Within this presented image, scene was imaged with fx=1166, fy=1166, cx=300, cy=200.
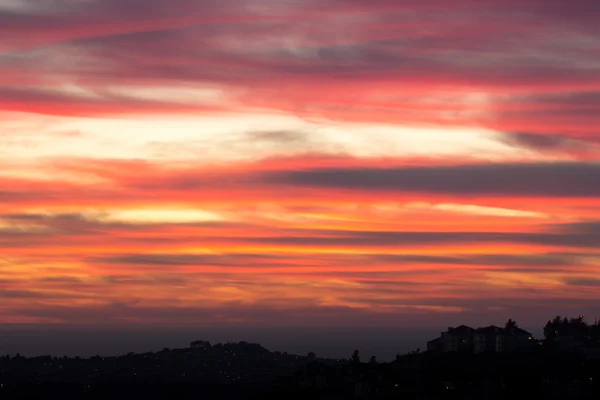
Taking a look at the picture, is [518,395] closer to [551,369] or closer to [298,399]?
[551,369]

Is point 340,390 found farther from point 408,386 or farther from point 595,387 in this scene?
point 595,387

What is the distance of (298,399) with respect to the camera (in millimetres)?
196375

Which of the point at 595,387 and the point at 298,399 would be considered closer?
the point at 595,387

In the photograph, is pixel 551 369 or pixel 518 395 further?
pixel 551 369

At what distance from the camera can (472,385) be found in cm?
18012

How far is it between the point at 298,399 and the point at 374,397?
619 inches

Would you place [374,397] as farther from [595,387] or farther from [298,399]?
[595,387]

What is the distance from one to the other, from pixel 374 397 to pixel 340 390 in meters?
13.7

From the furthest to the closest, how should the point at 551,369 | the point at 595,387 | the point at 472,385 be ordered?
the point at 551,369 < the point at 472,385 < the point at 595,387

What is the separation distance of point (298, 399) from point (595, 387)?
52130 millimetres

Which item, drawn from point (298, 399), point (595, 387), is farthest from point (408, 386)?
point (595, 387)

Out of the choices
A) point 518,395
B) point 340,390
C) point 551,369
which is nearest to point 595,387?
point 518,395

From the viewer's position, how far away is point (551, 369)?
19338cm

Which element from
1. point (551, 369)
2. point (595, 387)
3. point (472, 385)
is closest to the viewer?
point (595, 387)
